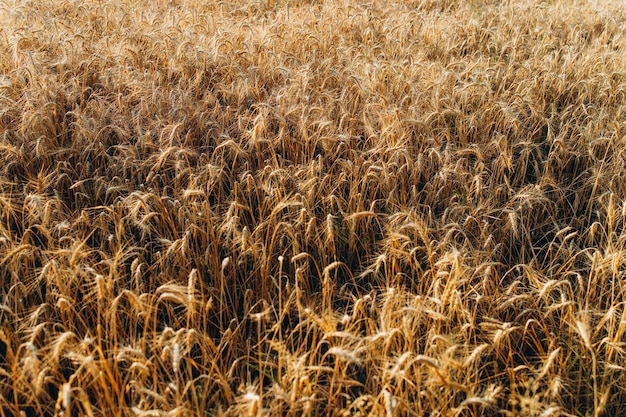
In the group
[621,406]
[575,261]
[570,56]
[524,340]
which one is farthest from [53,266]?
[570,56]

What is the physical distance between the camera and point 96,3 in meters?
5.77

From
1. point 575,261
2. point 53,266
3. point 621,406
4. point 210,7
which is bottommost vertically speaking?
point 621,406

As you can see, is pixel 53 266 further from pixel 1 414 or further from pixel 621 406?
pixel 621 406

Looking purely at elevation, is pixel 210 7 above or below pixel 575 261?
above

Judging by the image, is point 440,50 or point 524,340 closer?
point 524,340

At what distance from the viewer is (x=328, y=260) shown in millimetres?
2721

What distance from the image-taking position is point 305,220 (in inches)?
109

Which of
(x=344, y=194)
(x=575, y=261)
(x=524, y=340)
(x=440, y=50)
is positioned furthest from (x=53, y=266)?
(x=440, y=50)

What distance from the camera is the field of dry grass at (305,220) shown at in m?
1.97

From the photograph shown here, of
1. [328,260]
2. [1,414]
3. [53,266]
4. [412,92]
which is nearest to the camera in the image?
[1,414]

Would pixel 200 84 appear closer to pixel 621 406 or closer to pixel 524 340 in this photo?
pixel 524 340

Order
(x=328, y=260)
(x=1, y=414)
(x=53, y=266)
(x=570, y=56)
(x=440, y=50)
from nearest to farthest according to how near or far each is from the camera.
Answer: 1. (x=1, y=414)
2. (x=53, y=266)
3. (x=328, y=260)
4. (x=570, y=56)
5. (x=440, y=50)

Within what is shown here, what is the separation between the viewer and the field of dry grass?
1966 mm

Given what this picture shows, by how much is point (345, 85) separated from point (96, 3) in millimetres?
3478
